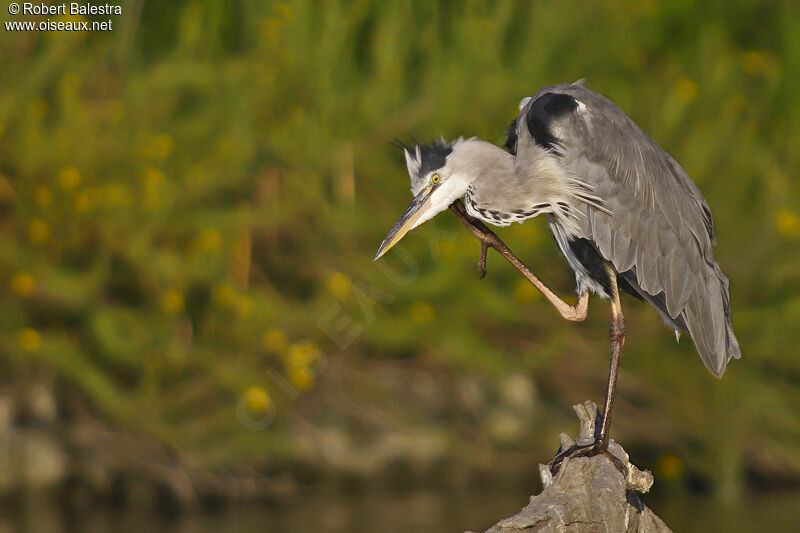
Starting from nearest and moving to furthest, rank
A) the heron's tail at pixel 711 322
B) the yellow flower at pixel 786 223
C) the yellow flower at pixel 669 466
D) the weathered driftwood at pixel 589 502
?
the weathered driftwood at pixel 589 502, the heron's tail at pixel 711 322, the yellow flower at pixel 786 223, the yellow flower at pixel 669 466

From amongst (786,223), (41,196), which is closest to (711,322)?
(786,223)

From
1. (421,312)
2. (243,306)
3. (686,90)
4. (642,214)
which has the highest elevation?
(686,90)

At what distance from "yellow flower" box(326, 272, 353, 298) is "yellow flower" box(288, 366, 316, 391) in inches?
22.7

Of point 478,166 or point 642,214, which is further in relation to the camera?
point 642,214

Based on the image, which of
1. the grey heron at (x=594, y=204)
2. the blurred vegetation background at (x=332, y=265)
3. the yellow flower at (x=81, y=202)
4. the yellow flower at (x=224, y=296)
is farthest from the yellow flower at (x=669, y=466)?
the yellow flower at (x=81, y=202)

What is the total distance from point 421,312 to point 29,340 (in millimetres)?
2730

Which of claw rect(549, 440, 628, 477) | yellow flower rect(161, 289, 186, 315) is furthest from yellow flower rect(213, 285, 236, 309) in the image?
claw rect(549, 440, 628, 477)

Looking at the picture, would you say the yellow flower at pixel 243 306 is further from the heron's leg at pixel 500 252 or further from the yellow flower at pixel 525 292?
the heron's leg at pixel 500 252

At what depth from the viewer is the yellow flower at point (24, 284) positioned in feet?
27.6

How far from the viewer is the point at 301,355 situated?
28.5ft

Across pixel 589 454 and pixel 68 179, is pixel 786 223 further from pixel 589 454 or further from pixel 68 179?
pixel 68 179

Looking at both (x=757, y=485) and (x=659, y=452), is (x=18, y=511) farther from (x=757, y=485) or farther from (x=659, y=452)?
(x=757, y=485)

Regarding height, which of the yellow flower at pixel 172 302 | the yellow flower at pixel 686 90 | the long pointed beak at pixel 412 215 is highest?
the yellow flower at pixel 686 90

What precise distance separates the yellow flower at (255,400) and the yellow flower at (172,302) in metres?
0.75
